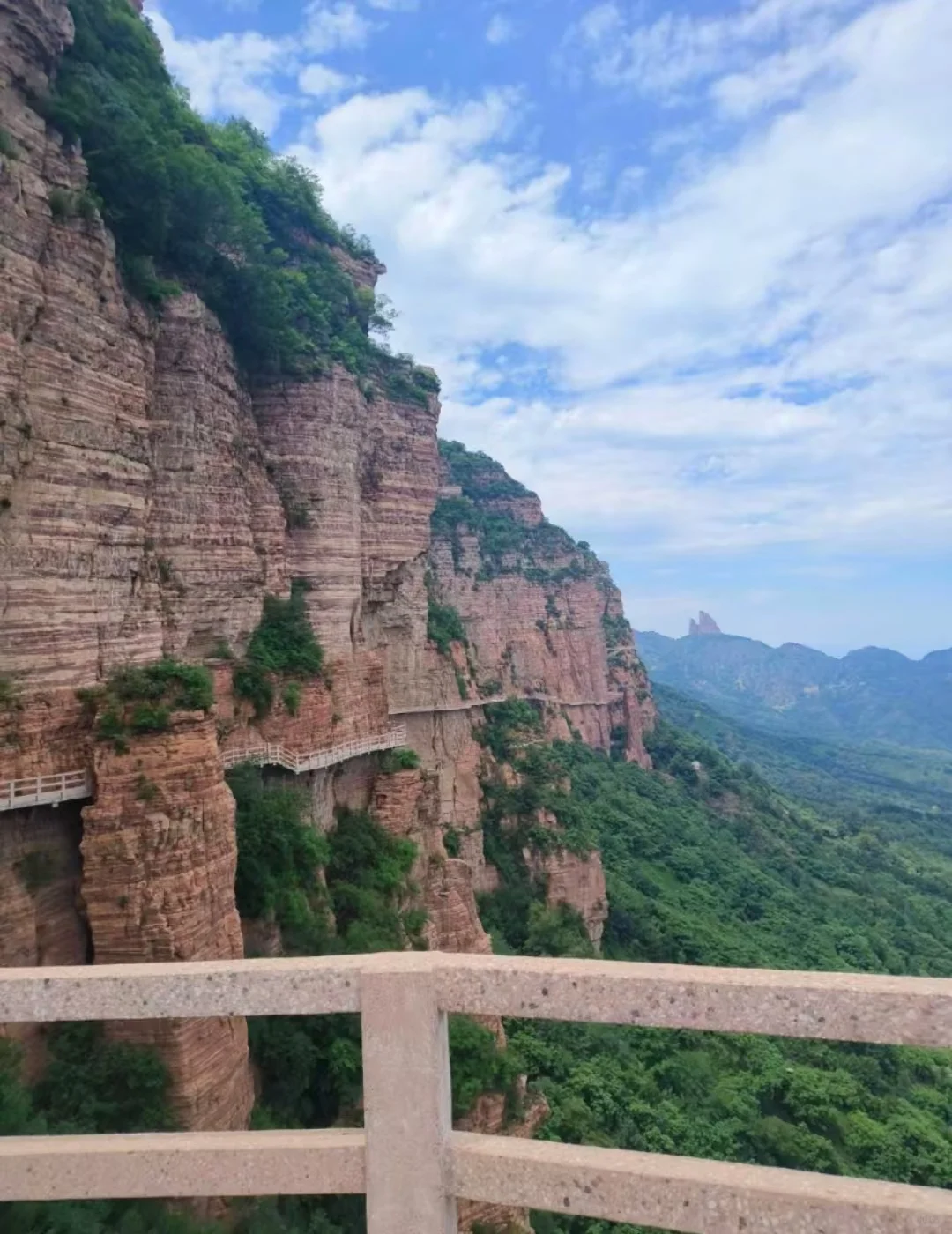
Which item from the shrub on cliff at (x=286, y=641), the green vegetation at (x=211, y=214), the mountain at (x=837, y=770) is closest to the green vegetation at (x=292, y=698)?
the shrub on cliff at (x=286, y=641)

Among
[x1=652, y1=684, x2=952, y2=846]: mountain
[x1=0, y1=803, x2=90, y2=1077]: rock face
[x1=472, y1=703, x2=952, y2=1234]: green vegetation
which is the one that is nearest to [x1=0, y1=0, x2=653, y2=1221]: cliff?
[x1=0, y1=803, x2=90, y2=1077]: rock face

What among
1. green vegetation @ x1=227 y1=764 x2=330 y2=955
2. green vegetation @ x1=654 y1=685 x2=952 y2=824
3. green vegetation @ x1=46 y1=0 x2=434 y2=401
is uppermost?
green vegetation @ x1=46 y1=0 x2=434 y2=401

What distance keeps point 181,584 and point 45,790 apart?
20.4ft

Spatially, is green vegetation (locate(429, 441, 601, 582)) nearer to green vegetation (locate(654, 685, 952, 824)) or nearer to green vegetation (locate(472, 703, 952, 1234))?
green vegetation (locate(472, 703, 952, 1234))

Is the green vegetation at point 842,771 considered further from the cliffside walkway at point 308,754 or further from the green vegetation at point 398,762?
the cliffside walkway at point 308,754

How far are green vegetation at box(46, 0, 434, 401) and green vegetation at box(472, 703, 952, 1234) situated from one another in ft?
66.2

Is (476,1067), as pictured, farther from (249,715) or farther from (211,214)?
(211,214)

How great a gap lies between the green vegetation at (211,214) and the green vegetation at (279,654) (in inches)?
261

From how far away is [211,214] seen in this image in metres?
18.1

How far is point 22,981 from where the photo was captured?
4906 millimetres

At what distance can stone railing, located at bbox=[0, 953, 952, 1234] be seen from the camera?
4219 mm

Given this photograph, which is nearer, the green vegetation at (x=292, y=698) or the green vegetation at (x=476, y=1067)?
the green vegetation at (x=476, y=1067)

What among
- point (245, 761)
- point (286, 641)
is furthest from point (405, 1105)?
point (286, 641)

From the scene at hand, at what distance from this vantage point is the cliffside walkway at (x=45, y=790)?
39.0 feet
